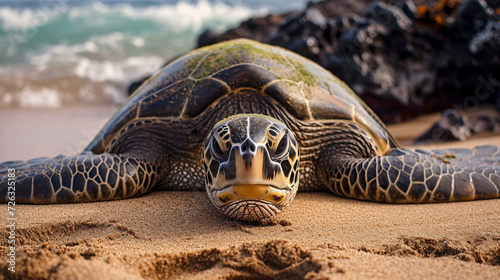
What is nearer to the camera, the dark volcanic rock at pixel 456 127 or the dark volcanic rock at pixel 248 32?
the dark volcanic rock at pixel 456 127

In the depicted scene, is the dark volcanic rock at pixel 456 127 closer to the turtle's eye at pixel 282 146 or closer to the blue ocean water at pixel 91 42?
the turtle's eye at pixel 282 146

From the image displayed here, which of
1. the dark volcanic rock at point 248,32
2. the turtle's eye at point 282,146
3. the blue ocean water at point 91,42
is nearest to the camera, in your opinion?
the turtle's eye at point 282,146

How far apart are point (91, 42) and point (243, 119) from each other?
19822mm

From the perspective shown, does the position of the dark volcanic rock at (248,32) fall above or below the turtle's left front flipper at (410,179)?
above

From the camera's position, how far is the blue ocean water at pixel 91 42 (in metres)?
11.7

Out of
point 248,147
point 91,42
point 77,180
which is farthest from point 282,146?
point 91,42

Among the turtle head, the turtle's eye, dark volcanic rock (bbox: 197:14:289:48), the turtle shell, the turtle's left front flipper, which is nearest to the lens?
the turtle head

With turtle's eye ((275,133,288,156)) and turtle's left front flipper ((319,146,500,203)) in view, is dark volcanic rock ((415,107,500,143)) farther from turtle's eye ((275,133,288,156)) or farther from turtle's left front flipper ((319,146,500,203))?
turtle's eye ((275,133,288,156))

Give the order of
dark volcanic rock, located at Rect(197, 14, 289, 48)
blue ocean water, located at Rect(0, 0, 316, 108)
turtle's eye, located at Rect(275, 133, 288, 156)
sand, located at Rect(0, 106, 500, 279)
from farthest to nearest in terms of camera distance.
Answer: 1. blue ocean water, located at Rect(0, 0, 316, 108)
2. dark volcanic rock, located at Rect(197, 14, 289, 48)
3. turtle's eye, located at Rect(275, 133, 288, 156)
4. sand, located at Rect(0, 106, 500, 279)

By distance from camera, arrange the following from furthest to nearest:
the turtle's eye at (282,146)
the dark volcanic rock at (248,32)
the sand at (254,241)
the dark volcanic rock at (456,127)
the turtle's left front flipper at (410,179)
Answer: the dark volcanic rock at (248,32) < the dark volcanic rock at (456,127) < the turtle's left front flipper at (410,179) < the turtle's eye at (282,146) < the sand at (254,241)

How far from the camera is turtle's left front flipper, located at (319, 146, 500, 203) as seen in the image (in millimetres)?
2861

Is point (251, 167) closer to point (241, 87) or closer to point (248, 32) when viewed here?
point (241, 87)

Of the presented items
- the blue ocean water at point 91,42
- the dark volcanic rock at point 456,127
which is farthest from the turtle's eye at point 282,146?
the blue ocean water at point 91,42

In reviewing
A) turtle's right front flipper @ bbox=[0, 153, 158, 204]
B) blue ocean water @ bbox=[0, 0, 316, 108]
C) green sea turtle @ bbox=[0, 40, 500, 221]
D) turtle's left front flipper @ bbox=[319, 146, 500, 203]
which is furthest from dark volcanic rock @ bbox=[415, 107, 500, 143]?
blue ocean water @ bbox=[0, 0, 316, 108]
